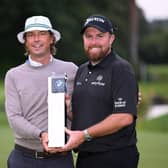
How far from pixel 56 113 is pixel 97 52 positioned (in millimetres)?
509

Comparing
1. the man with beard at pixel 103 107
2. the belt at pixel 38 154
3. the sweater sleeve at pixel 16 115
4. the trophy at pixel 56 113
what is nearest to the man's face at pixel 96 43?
the man with beard at pixel 103 107

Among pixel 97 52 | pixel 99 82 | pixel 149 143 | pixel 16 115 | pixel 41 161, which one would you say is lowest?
pixel 149 143

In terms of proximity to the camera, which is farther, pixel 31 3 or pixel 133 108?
pixel 31 3

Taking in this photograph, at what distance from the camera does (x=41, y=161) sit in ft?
16.4

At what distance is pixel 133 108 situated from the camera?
4695 mm

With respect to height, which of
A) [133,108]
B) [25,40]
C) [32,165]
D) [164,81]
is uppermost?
[25,40]

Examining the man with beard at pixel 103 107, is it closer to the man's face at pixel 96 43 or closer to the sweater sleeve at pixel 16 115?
the man's face at pixel 96 43

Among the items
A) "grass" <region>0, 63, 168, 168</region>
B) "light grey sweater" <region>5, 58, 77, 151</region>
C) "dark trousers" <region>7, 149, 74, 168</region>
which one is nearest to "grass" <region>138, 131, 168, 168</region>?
"grass" <region>0, 63, 168, 168</region>

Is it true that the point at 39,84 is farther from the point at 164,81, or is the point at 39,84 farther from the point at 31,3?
the point at 164,81

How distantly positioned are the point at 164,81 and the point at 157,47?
13340mm

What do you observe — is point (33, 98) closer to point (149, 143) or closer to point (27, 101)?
point (27, 101)

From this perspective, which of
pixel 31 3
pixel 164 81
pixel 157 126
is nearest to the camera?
pixel 157 126

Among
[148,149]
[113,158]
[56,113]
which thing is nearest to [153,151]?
[148,149]

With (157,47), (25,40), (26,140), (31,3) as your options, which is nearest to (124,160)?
(26,140)
